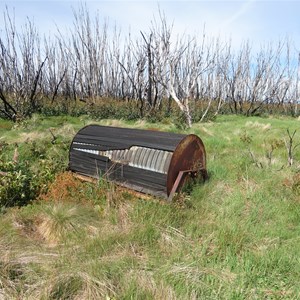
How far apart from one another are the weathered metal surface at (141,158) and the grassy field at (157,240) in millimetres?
256

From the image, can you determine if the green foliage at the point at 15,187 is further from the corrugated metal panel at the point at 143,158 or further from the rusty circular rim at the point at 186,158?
the rusty circular rim at the point at 186,158

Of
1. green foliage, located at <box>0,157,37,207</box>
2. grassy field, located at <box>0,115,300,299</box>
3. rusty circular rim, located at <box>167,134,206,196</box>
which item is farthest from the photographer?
green foliage, located at <box>0,157,37,207</box>

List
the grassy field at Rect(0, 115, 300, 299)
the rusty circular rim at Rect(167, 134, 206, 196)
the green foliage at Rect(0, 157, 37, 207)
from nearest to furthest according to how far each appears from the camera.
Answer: the grassy field at Rect(0, 115, 300, 299), the rusty circular rim at Rect(167, 134, 206, 196), the green foliage at Rect(0, 157, 37, 207)

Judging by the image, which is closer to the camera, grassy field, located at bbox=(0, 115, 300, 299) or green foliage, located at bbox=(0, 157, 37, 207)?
grassy field, located at bbox=(0, 115, 300, 299)

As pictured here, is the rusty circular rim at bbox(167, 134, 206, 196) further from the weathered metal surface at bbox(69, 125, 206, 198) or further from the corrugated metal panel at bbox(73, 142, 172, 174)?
the corrugated metal panel at bbox(73, 142, 172, 174)

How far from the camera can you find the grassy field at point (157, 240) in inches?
96.8

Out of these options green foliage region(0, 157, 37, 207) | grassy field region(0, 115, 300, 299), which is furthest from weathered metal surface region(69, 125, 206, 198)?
green foliage region(0, 157, 37, 207)

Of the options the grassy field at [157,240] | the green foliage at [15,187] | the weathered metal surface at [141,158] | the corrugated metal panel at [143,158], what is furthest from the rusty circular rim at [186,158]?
the green foliage at [15,187]

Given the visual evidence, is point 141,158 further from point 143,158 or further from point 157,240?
point 157,240

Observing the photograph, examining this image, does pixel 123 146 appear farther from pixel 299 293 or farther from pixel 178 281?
pixel 299 293

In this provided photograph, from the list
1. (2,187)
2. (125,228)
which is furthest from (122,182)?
(2,187)

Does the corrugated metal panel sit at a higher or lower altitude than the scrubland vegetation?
higher

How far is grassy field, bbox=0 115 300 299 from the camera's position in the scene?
96.8 inches

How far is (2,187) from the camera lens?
14.4 feet
